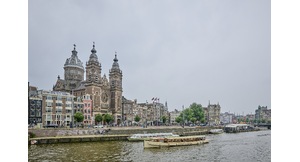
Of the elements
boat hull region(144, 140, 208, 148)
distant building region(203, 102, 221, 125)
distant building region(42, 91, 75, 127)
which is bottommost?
distant building region(203, 102, 221, 125)

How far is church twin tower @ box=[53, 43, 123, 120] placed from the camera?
5584 centimetres

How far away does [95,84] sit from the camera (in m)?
55.7

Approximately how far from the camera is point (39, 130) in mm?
32500

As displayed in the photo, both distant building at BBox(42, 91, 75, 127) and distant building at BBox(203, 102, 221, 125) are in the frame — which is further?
distant building at BBox(203, 102, 221, 125)

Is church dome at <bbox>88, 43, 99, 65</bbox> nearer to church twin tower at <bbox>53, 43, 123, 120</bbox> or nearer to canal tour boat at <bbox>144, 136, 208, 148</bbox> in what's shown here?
church twin tower at <bbox>53, 43, 123, 120</bbox>

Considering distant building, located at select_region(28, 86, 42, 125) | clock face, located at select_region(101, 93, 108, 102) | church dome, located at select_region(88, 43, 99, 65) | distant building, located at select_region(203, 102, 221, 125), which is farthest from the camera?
distant building, located at select_region(203, 102, 221, 125)

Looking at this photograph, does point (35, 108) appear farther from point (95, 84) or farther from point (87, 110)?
point (95, 84)

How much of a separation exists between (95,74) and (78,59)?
12.9 meters

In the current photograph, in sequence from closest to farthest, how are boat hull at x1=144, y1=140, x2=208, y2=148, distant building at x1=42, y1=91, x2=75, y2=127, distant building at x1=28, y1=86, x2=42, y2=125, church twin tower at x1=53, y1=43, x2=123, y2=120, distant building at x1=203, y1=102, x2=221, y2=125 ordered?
1. boat hull at x1=144, y1=140, x2=208, y2=148
2. distant building at x1=28, y1=86, x2=42, y2=125
3. distant building at x1=42, y1=91, x2=75, y2=127
4. church twin tower at x1=53, y1=43, x2=123, y2=120
5. distant building at x1=203, y1=102, x2=221, y2=125

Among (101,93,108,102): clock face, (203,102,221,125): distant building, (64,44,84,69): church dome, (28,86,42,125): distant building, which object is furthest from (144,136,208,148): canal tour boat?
(203,102,221,125): distant building

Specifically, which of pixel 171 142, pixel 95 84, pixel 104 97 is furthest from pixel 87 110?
pixel 171 142

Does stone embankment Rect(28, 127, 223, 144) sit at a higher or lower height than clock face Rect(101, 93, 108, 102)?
lower

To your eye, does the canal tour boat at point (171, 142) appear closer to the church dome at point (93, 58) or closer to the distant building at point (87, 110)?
the distant building at point (87, 110)
